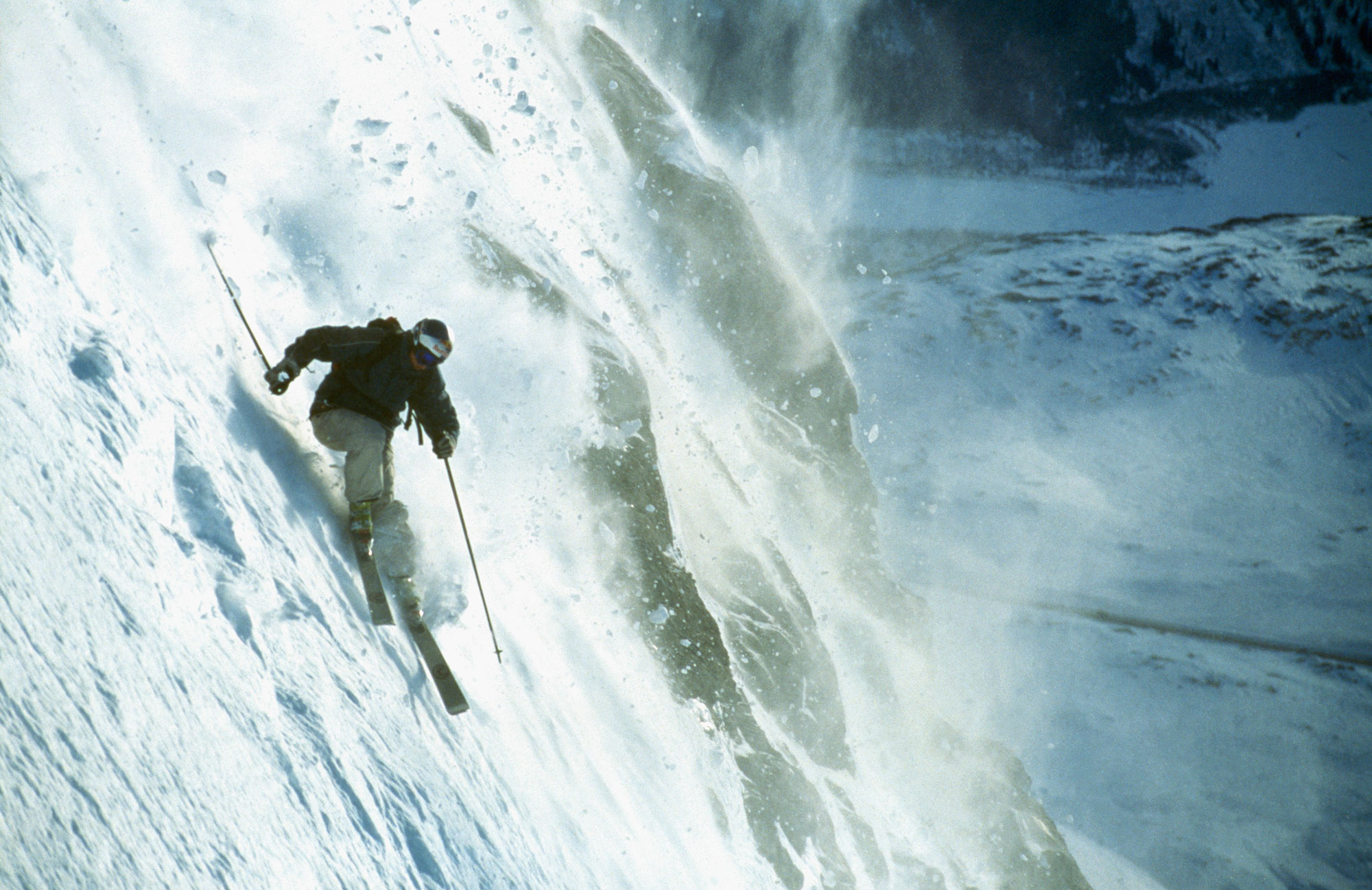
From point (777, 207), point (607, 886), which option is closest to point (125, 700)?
point (607, 886)

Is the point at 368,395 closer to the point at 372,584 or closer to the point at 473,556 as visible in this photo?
the point at 372,584

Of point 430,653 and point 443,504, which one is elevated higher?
point 443,504

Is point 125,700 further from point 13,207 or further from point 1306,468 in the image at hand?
point 1306,468

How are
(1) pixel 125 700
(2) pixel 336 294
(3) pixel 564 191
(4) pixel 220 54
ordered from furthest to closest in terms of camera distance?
(3) pixel 564 191, (4) pixel 220 54, (2) pixel 336 294, (1) pixel 125 700

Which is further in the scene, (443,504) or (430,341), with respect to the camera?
(443,504)

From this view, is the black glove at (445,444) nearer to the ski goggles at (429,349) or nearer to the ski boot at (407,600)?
the ski goggles at (429,349)

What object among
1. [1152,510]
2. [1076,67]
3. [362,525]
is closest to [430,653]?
[362,525]

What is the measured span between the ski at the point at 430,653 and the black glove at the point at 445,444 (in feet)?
2.80

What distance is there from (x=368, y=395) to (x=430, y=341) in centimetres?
50

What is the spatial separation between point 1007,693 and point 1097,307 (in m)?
20.1

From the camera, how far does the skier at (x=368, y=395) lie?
5.15 m

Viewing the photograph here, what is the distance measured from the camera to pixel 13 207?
12.3 feet

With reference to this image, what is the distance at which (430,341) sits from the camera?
17.3 ft

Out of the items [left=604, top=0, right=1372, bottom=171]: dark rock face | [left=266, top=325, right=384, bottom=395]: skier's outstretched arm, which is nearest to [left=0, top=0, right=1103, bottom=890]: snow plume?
[left=266, top=325, right=384, bottom=395]: skier's outstretched arm
